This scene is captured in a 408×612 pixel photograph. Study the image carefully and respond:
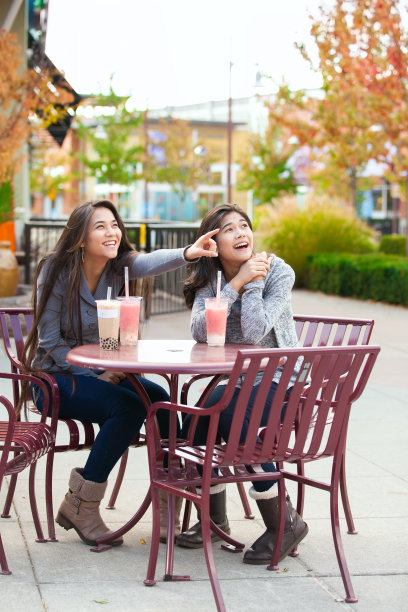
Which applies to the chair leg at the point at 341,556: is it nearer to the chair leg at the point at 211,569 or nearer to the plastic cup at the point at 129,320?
the chair leg at the point at 211,569

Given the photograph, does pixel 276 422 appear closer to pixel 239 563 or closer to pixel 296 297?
pixel 239 563

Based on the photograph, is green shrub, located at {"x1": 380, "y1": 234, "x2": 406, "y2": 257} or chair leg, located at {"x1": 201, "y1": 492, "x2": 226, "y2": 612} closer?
chair leg, located at {"x1": 201, "y1": 492, "x2": 226, "y2": 612}

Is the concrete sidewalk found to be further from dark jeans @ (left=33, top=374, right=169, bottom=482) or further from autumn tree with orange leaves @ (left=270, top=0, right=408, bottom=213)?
autumn tree with orange leaves @ (left=270, top=0, right=408, bottom=213)

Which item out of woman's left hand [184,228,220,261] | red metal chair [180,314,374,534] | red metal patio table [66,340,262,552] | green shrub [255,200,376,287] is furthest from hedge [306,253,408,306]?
red metal patio table [66,340,262,552]

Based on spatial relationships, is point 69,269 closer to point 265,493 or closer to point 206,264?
point 206,264

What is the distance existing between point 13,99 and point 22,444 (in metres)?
10.9

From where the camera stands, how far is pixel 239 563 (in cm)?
385

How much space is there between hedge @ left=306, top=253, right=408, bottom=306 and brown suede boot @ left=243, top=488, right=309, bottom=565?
12.2 m

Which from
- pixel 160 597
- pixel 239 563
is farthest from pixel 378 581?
pixel 160 597

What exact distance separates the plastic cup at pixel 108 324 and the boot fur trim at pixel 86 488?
563 mm

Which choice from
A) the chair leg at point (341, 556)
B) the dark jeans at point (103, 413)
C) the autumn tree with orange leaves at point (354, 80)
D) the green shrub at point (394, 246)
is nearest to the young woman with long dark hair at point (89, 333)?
the dark jeans at point (103, 413)

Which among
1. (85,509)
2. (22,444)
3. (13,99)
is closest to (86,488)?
Answer: (85,509)

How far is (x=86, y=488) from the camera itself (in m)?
4.00

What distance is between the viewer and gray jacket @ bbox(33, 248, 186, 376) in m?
4.27
